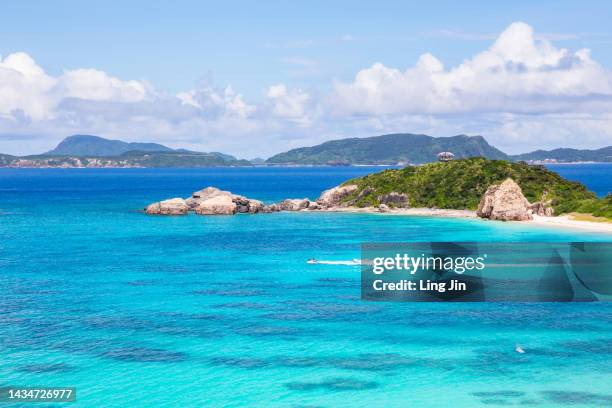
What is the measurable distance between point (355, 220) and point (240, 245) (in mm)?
45804

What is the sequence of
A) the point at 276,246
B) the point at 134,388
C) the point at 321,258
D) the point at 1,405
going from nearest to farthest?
the point at 1,405 → the point at 134,388 → the point at 321,258 → the point at 276,246

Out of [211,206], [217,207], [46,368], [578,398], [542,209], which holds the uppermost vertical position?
[542,209]

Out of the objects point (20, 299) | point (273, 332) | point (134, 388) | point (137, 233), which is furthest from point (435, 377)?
point (137, 233)

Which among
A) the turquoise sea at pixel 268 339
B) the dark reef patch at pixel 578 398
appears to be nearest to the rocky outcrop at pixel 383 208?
the turquoise sea at pixel 268 339

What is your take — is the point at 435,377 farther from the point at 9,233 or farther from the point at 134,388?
the point at 9,233

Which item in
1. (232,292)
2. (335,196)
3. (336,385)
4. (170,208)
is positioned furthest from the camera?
(335,196)

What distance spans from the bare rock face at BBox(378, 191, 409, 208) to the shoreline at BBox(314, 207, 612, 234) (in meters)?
2.86

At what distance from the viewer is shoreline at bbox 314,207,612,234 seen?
121812 millimetres

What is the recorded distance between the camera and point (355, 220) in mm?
147750

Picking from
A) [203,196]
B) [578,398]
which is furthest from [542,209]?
[578,398]

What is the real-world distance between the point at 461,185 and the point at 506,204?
31352 millimetres

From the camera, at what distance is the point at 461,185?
170375 mm

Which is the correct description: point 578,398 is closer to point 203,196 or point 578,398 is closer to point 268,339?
point 268,339

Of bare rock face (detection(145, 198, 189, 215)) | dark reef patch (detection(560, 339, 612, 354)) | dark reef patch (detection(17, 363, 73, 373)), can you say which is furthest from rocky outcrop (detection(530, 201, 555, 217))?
dark reef patch (detection(17, 363, 73, 373))
